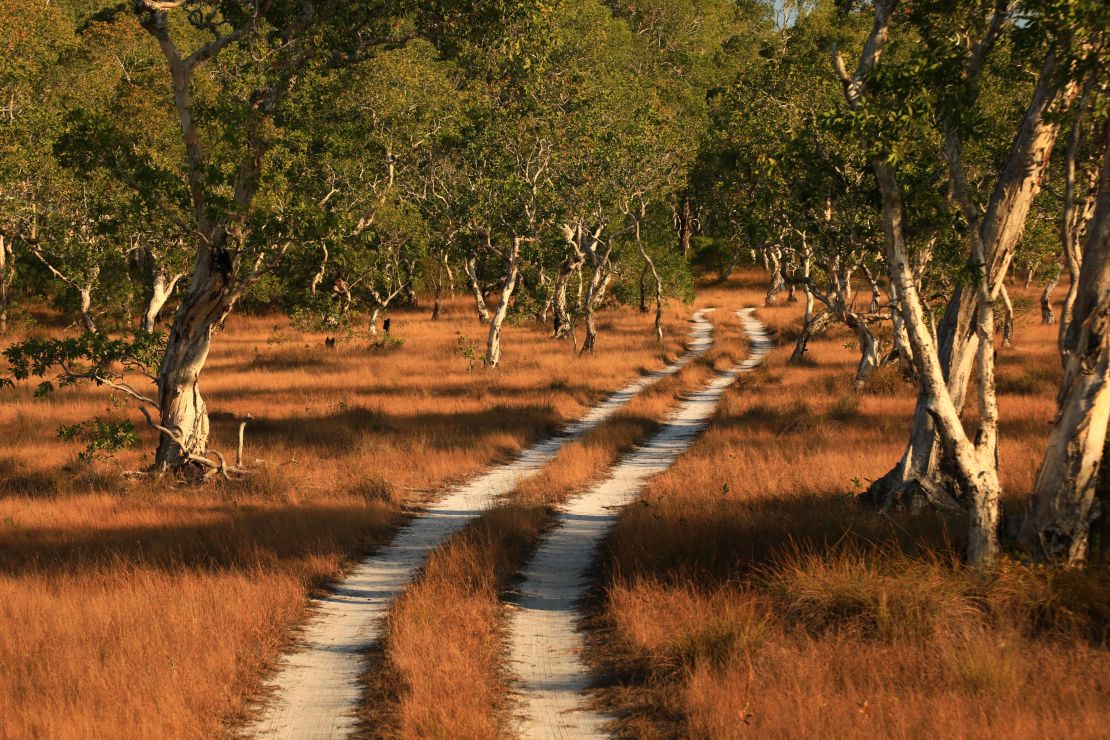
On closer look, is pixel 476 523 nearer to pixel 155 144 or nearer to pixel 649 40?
pixel 155 144

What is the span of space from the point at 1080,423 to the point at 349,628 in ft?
22.3

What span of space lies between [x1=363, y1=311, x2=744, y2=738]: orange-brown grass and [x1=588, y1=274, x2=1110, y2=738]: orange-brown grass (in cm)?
95

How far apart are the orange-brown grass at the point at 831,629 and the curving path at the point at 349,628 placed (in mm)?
2006

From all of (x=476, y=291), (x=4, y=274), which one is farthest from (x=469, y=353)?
(x=4, y=274)

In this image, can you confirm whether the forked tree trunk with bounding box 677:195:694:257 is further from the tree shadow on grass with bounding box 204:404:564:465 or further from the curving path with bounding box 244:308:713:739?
the curving path with bounding box 244:308:713:739

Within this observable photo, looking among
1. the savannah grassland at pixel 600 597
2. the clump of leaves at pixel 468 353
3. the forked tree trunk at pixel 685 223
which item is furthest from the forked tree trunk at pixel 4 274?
the forked tree trunk at pixel 685 223

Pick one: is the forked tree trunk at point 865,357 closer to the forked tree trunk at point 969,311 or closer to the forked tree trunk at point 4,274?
the forked tree trunk at point 969,311

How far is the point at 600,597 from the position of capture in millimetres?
10414

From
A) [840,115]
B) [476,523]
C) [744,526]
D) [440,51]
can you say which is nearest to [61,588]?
[476,523]

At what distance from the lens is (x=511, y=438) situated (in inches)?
837

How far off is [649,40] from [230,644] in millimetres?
94854

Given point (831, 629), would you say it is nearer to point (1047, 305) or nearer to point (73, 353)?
point (73, 353)

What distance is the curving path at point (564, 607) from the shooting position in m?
7.44

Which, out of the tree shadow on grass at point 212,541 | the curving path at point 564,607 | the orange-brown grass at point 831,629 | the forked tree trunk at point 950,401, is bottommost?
the curving path at point 564,607
